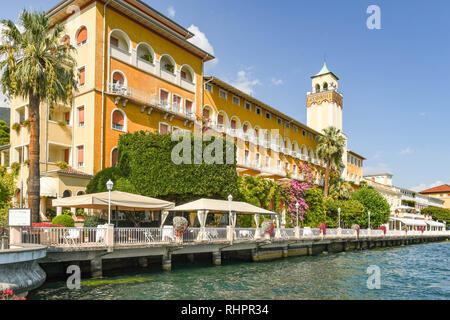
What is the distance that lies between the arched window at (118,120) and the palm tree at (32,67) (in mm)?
9230

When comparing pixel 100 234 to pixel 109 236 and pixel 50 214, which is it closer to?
pixel 109 236

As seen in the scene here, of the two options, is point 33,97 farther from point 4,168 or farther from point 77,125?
point 4,168

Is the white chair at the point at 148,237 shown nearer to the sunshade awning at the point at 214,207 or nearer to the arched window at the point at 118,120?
the sunshade awning at the point at 214,207

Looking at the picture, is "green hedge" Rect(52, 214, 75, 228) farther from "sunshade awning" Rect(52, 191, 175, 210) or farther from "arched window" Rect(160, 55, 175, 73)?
"arched window" Rect(160, 55, 175, 73)

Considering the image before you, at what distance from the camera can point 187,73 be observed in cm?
3994

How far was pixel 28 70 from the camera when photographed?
2125 centimetres

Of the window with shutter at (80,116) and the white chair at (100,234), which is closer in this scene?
the white chair at (100,234)

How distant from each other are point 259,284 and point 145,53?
23.2 m

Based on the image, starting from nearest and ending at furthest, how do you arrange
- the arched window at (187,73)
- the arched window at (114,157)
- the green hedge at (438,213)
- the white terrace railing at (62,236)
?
1. the white terrace railing at (62,236)
2. the arched window at (114,157)
3. the arched window at (187,73)
4. the green hedge at (438,213)

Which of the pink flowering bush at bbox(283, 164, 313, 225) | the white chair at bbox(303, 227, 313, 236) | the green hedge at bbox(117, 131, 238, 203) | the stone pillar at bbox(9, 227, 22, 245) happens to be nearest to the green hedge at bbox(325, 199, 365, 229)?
the pink flowering bush at bbox(283, 164, 313, 225)

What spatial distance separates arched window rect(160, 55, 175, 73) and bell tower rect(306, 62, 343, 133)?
37800 mm

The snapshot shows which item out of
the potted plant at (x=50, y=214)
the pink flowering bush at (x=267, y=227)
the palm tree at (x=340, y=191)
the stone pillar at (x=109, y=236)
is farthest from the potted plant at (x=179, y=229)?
the palm tree at (x=340, y=191)

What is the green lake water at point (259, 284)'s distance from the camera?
16.1 meters
